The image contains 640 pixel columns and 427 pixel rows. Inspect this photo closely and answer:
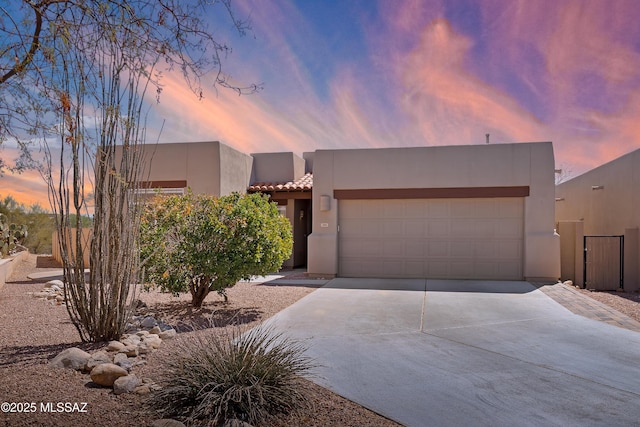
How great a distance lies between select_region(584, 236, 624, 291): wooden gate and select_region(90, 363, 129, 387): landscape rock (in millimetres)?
12206

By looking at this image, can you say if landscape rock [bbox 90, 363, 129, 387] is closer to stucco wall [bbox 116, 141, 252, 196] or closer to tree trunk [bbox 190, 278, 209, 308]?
tree trunk [bbox 190, 278, 209, 308]

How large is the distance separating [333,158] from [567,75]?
665cm

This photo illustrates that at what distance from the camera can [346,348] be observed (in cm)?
666

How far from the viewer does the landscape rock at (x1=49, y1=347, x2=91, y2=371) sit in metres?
5.21

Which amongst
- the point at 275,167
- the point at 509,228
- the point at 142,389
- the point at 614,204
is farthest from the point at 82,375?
the point at 614,204

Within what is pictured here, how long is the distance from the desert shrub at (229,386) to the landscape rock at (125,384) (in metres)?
0.36

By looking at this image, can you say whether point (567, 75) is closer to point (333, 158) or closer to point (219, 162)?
point (333, 158)

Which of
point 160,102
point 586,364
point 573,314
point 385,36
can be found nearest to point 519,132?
point 385,36

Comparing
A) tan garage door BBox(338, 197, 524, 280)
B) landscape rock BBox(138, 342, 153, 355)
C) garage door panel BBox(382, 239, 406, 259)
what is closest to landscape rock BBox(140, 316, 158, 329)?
landscape rock BBox(138, 342, 153, 355)

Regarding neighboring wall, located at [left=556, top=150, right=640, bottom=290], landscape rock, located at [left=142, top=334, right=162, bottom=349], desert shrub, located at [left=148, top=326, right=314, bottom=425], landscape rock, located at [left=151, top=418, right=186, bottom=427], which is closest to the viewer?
landscape rock, located at [left=151, top=418, right=186, bottom=427]

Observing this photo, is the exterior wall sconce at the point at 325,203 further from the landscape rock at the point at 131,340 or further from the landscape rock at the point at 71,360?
the landscape rock at the point at 71,360

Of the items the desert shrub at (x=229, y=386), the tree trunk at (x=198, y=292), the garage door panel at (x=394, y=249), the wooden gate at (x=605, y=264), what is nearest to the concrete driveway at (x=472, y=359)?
the desert shrub at (x=229, y=386)

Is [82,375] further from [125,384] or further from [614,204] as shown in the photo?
[614,204]

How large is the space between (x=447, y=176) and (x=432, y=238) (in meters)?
1.83
